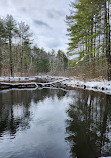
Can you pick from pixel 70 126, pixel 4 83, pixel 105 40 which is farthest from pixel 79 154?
pixel 4 83

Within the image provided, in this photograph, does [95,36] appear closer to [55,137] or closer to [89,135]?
[89,135]

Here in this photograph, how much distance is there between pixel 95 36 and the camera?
13281 millimetres

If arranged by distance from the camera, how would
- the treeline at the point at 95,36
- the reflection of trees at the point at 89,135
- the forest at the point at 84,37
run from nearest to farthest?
the reflection of trees at the point at 89,135
the treeline at the point at 95,36
the forest at the point at 84,37

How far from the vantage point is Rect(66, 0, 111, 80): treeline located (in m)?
12.1

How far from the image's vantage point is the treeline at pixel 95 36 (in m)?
12.1

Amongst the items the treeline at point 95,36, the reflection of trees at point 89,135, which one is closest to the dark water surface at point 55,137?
the reflection of trees at point 89,135

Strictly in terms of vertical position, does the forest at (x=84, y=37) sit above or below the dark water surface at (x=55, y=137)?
above

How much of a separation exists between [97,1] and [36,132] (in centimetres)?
1422

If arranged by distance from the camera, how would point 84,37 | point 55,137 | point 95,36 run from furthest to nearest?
point 84,37 → point 95,36 → point 55,137

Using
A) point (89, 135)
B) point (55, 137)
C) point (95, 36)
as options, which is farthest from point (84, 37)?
point (55, 137)

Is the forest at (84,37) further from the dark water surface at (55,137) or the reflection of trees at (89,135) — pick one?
the dark water surface at (55,137)

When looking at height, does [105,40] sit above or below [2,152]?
above

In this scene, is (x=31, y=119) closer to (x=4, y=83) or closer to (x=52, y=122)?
(x=52, y=122)

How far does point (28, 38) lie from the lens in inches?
1053
